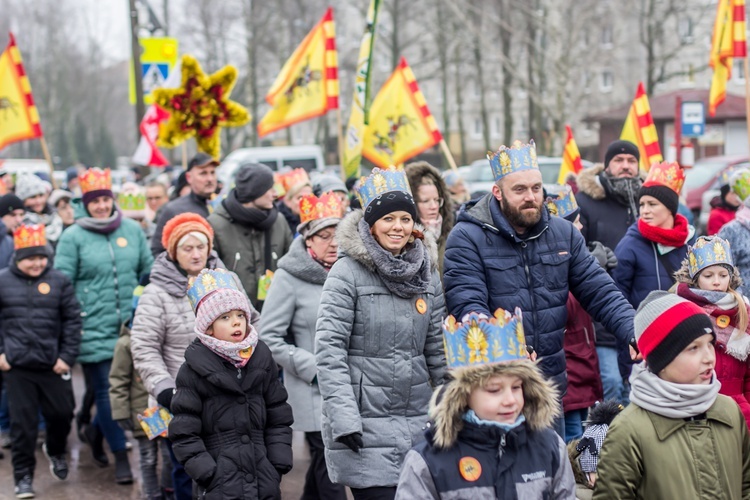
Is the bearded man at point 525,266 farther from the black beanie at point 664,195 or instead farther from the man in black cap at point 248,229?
the man in black cap at point 248,229

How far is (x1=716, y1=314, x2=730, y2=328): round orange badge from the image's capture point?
534 centimetres

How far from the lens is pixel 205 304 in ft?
17.2

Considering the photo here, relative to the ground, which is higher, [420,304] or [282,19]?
[282,19]

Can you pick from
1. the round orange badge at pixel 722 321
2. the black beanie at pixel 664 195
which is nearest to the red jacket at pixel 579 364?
the black beanie at pixel 664 195

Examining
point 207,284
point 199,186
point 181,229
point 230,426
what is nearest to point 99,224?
point 199,186

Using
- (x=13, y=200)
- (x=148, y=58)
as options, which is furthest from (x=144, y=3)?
(x=13, y=200)

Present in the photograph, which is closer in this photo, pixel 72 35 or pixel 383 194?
pixel 383 194

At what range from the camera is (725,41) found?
11227 mm

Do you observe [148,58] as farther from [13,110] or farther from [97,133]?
[97,133]

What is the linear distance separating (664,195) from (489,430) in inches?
123

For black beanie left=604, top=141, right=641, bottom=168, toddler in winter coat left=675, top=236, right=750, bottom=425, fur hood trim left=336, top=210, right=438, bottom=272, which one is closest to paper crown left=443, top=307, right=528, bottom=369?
fur hood trim left=336, top=210, right=438, bottom=272

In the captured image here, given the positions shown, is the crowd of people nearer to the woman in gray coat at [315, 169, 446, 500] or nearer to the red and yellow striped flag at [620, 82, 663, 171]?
the woman in gray coat at [315, 169, 446, 500]

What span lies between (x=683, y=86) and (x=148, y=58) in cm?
3933

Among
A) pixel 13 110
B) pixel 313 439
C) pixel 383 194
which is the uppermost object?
pixel 13 110
